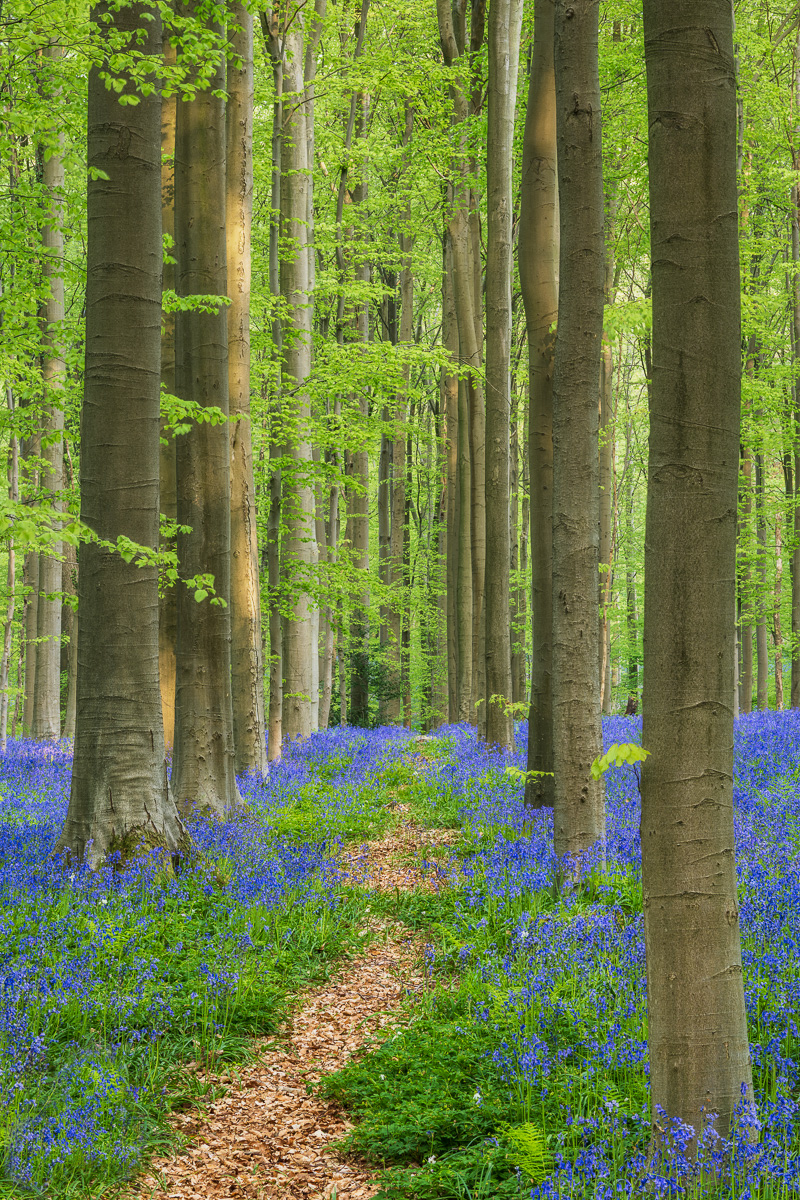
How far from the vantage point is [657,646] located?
116 inches

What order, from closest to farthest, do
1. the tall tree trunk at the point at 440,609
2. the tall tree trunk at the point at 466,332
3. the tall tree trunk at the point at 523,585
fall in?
the tall tree trunk at the point at 466,332
the tall tree trunk at the point at 523,585
the tall tree trunk at the point at 440,609

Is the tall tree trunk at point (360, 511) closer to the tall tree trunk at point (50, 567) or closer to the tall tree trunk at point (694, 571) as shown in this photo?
the tall tree trunk at point (50, 567)

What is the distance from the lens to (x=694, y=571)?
2.90 m

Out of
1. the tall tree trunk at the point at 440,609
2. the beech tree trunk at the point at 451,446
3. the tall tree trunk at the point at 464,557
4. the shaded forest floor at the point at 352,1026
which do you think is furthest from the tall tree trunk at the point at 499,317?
the tall tree trunk at the point at 440,609

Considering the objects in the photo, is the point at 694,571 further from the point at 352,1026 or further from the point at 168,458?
the point at 168,458

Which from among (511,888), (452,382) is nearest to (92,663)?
(511,888)

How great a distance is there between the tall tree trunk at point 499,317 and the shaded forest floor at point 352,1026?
3.73 m

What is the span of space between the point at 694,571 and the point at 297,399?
430 inches

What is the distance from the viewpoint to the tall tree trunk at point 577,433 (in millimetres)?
6039

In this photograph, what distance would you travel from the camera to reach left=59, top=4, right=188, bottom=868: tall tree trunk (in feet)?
20.0

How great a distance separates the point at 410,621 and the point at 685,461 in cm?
3040

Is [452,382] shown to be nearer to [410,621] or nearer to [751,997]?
[410,621]

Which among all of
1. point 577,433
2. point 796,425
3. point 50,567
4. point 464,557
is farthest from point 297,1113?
point 796,425

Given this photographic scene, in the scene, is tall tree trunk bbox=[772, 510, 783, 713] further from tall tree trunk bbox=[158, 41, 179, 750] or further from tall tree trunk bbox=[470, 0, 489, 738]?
tall tree trunk bbox=[158, 41, 179, 750]
